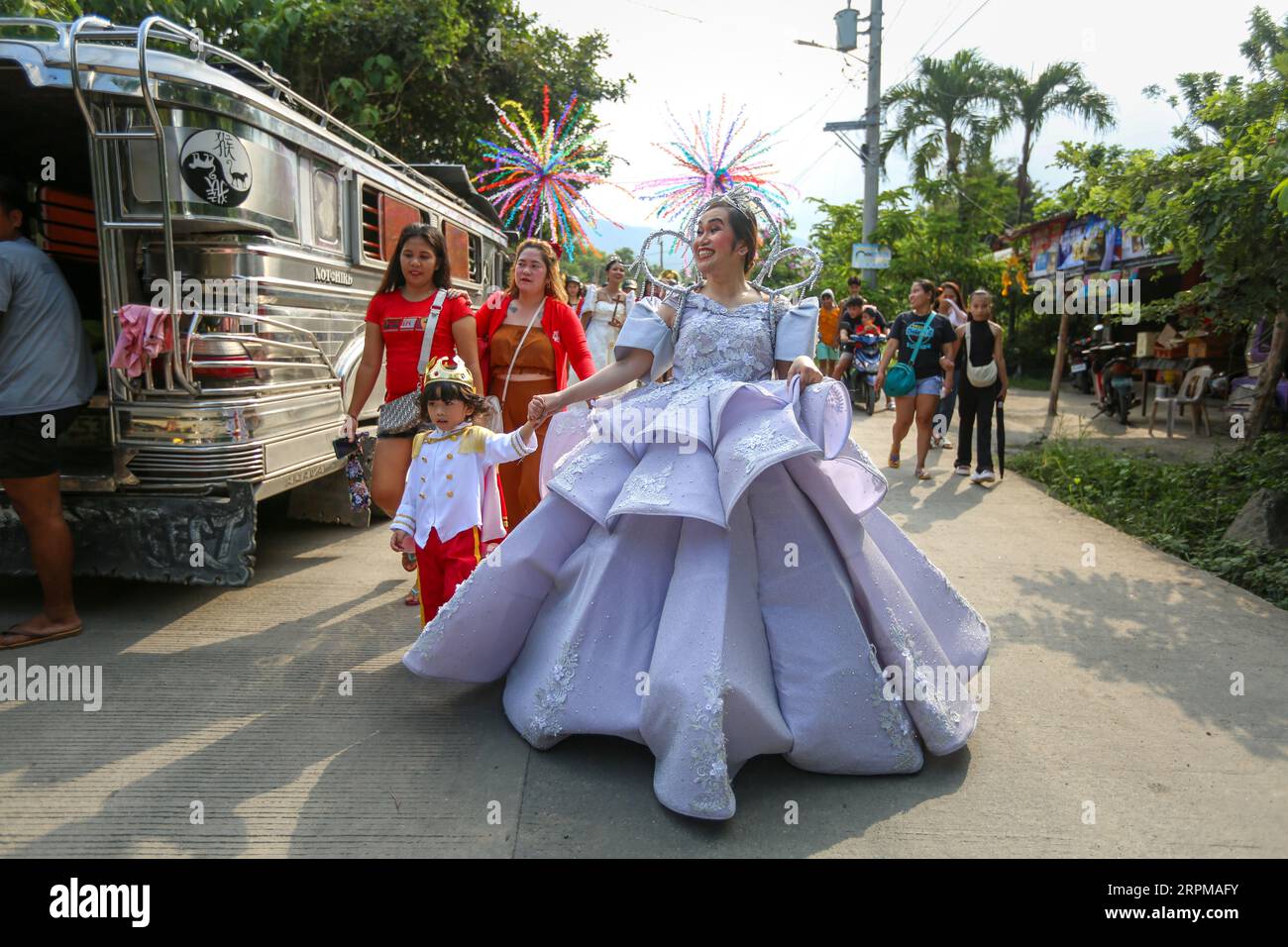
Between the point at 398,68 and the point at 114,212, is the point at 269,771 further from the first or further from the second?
the point at 398,68

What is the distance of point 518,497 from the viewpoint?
5.05m

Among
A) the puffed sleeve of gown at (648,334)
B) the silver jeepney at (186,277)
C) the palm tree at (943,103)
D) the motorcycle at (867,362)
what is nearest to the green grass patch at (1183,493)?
the puffed sleeve of gown at (648,334)

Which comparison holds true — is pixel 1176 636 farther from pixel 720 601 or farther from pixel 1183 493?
pixel 1183 493

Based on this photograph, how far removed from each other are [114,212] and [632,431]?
2673 millimetres

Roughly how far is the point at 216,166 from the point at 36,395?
1.35 metres

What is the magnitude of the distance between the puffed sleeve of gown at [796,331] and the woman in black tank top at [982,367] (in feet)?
17.0

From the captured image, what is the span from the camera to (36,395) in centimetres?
417

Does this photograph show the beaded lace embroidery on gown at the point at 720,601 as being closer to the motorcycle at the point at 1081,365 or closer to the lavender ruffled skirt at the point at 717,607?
the lavender ruffled skirt at the point at 717,607

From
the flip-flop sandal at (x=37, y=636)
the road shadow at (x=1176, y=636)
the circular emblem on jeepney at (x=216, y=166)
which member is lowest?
the road shadow at (x=1176, y=636)

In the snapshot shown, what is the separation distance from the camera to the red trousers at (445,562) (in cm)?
405

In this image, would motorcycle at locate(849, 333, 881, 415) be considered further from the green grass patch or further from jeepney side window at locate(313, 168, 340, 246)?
jeepney side window at locate(313, 168, 340, 246)

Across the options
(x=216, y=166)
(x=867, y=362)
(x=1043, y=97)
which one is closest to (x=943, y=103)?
(x=1043, y=97)

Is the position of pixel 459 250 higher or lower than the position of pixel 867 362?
higher
